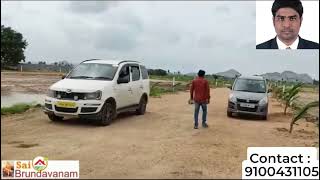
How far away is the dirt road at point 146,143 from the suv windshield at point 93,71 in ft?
4.36

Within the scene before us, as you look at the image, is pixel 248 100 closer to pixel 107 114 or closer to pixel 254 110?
pixel 254 110

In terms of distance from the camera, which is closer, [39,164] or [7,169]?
[7,169]

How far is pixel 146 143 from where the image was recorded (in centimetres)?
990

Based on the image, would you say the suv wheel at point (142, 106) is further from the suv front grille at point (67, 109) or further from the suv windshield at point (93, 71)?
the suv front grille at point (67, 109)

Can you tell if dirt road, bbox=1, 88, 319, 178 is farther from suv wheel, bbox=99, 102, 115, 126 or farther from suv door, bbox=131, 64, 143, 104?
suv door, bbox=131, 64, 143, 104

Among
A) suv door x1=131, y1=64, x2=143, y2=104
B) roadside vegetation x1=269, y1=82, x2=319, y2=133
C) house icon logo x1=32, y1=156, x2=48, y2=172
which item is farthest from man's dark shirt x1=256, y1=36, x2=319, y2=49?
suv door x1=131, y1=64, x2=143, y2=104

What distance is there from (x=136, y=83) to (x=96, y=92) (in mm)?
2863

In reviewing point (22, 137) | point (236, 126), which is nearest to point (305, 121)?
point (236, 126)

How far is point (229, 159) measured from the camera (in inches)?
342

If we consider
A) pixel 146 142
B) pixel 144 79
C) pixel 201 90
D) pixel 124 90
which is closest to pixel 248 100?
pixel 144 79

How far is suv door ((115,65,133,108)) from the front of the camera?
13.3m

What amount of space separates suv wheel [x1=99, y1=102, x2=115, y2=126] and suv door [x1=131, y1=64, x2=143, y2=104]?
73.4 inches

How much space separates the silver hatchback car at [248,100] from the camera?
53.8 feet

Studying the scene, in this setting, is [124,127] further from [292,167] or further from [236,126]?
[292,167]
